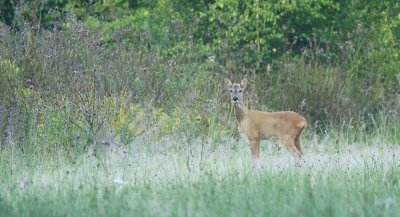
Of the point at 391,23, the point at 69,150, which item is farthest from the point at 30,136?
the point at 391,23

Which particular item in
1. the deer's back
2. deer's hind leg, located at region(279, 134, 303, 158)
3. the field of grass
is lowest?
deer's hind leg, located at region(279, 134, 303, 158)

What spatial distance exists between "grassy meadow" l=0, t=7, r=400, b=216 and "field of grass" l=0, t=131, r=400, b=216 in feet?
0.06

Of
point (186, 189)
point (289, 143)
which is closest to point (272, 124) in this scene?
point (289, 143)

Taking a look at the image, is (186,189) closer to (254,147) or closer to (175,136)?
(254,147)

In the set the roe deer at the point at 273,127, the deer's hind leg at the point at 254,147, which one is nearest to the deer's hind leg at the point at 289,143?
the roe deer at the point at 273,127

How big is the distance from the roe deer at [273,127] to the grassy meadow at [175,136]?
245mm

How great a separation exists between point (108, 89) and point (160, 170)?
13.8 ft

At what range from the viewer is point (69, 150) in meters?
10.3

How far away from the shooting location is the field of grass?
610cm

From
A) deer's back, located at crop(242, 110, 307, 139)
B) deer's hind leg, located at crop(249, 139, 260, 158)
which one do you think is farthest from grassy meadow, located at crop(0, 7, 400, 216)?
deer's back, located at crop(242, 110, 307, 139)

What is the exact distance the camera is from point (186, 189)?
7004 mm

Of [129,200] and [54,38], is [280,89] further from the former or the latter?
[129,200]

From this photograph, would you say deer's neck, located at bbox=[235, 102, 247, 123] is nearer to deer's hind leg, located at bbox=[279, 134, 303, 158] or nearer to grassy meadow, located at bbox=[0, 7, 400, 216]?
grassy meadow, located at bbox=[0, 7, 400, 216]

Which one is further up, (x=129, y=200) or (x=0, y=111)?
(x=129, y=200)
